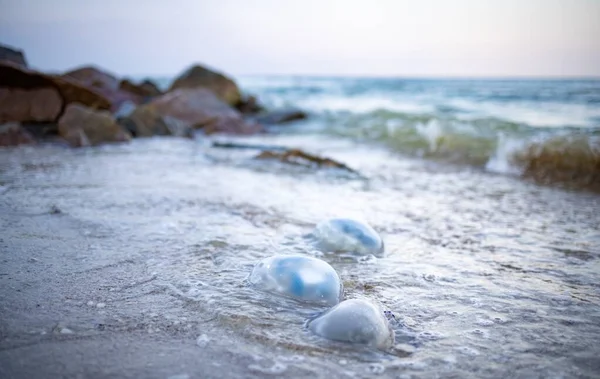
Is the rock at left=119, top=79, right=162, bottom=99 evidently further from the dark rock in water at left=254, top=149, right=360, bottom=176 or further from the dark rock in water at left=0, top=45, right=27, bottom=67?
the dark rock in water at left=254, top=149, right=360, bottom=176

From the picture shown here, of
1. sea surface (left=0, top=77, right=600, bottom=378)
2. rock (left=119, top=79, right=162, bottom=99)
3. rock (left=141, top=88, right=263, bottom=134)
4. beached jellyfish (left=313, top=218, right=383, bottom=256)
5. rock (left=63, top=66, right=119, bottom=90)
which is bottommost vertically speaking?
sea surface (left=0, top=77, right=600, bottom=378)

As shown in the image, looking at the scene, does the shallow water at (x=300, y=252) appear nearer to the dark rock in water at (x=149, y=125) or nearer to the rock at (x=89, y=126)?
the rock at (x=89, y=126)

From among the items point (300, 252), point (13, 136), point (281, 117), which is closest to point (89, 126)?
point (13, 136)

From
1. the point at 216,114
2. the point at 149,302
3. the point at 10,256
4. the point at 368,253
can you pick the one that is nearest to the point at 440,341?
the point at 368,253

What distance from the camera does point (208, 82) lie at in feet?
37.8

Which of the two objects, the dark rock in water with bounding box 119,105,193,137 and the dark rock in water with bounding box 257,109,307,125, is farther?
the dark rock in water with bounding box 257,109,307,125

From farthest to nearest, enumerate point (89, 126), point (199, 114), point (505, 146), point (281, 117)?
point (281, 117) → point (199, 114) → point (89, 126) → point (505, 146)

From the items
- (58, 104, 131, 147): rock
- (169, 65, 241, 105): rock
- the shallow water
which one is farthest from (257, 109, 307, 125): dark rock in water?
the shallow water

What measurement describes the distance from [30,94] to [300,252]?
5.48m

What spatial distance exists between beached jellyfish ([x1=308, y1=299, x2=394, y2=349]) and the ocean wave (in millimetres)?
3309

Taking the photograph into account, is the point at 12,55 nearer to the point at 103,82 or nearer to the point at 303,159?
the point at 103,82

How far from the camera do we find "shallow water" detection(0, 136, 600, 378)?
4.21 ft

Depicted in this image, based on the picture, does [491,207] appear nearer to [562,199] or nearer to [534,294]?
[562,199]

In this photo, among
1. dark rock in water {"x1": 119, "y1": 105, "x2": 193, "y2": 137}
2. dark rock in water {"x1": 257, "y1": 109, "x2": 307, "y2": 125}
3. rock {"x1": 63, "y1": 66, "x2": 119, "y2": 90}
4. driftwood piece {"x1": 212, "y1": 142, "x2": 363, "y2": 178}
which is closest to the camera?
driftwood piece {"x1": 212, "y1": 142, "x2": 363, "y2": 178}
